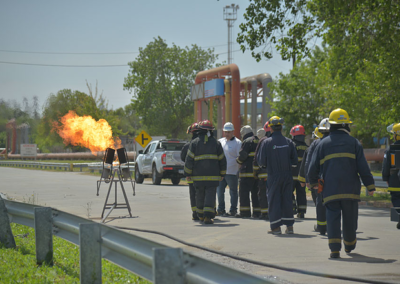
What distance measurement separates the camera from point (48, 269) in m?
6.75

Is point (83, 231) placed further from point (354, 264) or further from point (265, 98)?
point (265, 98)

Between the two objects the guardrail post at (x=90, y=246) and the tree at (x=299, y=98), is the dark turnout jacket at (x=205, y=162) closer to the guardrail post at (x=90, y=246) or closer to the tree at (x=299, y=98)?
the guardrail post at (x=90, y=246)

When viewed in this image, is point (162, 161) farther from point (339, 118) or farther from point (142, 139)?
point (339, 118)

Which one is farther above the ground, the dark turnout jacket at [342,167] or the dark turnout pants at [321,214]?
the dark turnout jacket at [342,167]

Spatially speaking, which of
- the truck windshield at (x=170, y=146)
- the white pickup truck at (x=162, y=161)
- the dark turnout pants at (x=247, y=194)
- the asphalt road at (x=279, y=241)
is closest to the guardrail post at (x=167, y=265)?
the asphalt road at (x=279, y=241)

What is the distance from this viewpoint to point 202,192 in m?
11.7

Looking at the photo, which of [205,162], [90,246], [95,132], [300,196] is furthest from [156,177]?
[90,246]

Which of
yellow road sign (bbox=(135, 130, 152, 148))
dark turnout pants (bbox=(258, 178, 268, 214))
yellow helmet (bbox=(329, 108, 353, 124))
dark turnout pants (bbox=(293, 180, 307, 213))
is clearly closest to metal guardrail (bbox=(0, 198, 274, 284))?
yellow helmet (bbox=(329, 108, 353, 124))

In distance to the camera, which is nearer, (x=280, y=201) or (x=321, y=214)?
(x=321, y=214)

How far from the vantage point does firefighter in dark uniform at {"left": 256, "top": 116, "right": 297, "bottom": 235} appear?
9.95 metres

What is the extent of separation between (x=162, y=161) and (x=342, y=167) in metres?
19.0

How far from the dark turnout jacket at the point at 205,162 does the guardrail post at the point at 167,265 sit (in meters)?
8.09

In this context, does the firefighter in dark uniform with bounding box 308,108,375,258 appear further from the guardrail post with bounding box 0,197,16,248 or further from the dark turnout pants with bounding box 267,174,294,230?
the guardrail post with bounding box 0,197,16,248

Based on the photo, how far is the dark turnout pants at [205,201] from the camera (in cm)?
1153
